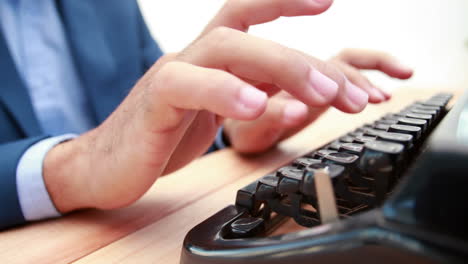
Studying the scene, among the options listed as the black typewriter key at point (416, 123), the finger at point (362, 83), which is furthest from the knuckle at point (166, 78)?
the finger at point (362, 83)

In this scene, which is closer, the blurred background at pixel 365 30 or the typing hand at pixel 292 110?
the typing hand at pixel 292 110

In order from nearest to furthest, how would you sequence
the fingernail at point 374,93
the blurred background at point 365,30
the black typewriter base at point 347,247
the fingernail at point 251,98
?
the black typewriter base at point 347,247 < the fingernail at point 251,98 < the fingernail at point 374,93 < the blurred background at point 365,30

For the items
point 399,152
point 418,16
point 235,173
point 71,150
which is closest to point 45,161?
point 71,150

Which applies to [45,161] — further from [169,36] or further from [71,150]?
[169,36]

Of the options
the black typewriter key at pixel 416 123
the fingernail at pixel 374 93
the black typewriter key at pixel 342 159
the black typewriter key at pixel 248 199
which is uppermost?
the fingernail at pixel 374 93

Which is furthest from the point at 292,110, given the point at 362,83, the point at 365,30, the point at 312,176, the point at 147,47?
the point at 365,30

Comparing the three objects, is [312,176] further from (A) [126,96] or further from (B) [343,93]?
(A) [126,96]

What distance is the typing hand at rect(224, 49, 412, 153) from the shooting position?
0.61m

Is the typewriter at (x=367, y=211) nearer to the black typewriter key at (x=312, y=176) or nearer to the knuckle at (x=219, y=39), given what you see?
the black typewriter key at (x=312, y=176)

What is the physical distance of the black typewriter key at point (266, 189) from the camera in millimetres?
338

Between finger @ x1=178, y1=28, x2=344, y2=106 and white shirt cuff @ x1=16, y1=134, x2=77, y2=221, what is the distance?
289 millimetres

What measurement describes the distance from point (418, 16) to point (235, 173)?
1.49 meters

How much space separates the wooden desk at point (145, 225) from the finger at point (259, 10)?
23 cm

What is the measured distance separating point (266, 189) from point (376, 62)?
491 millimetres
